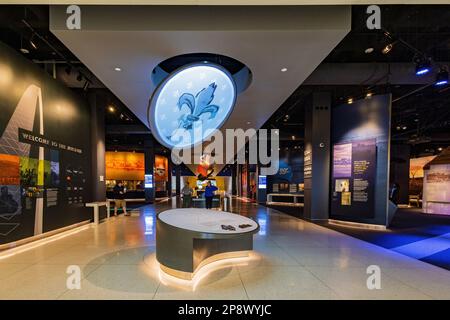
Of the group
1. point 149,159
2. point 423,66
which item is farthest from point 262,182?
point 423,66

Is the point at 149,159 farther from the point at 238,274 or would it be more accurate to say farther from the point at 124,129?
the point at 238,274

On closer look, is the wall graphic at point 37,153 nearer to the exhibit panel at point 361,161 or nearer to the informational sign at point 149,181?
the exhibit panel at point 361,161

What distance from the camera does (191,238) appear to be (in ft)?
9.50

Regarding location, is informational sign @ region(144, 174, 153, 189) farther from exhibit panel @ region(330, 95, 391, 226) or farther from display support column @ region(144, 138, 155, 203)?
exhibit panel @ region(330, 95, 391, 226)

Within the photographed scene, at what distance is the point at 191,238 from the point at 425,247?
522 cm

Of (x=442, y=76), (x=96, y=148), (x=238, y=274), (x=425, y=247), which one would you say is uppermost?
(x=442, y=76)

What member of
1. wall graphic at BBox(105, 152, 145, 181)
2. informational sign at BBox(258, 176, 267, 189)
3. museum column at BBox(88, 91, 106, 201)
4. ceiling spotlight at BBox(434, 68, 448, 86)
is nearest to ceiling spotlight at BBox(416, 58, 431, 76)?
ceiling spotlight at BBox(434, 68, 448, 86)

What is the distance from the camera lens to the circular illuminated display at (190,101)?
4.16 meters

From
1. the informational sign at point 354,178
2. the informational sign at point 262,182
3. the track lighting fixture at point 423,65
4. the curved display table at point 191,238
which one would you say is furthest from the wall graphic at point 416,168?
the curved display table at point 191,238

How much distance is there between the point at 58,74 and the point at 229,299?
25.9 feet

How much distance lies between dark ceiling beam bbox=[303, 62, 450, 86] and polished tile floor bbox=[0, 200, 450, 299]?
14.9ft

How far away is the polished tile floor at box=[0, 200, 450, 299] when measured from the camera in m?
2.74

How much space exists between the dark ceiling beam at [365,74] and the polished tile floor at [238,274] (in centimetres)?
453

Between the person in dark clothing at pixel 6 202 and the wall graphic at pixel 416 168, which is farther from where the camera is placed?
the wall graphic at pixel 416 168
